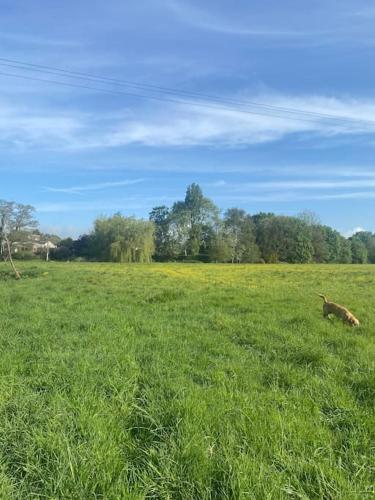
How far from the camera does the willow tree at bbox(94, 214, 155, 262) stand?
73.6 meters

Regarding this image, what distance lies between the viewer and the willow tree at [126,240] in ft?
241

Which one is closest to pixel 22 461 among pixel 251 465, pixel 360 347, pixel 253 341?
pixel 251 465

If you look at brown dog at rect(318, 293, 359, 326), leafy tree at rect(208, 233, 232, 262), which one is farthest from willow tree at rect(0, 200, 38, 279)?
brown dog at rect(318, 293, 359, 326)

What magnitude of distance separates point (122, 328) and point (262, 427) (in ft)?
20.1

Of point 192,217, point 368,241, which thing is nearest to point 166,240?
point 192,217

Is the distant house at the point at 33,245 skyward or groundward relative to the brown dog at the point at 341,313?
skyward

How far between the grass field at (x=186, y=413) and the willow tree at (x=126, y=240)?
6362cm

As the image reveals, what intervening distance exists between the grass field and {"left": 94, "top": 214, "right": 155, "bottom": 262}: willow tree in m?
63.6

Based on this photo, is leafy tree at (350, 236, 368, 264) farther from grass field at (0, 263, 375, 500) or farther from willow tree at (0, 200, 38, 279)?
grass field at (0, 263, 375, 500)

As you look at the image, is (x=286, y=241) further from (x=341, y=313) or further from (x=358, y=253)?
(x=341, y=313)

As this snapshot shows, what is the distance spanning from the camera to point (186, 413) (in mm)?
4711

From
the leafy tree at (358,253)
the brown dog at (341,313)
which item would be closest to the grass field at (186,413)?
the brown dog at (341,313)

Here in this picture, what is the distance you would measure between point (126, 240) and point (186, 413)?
7073 centimetres

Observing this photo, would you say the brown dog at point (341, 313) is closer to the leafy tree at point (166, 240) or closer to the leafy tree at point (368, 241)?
the leafy tree at point (166, 240)
